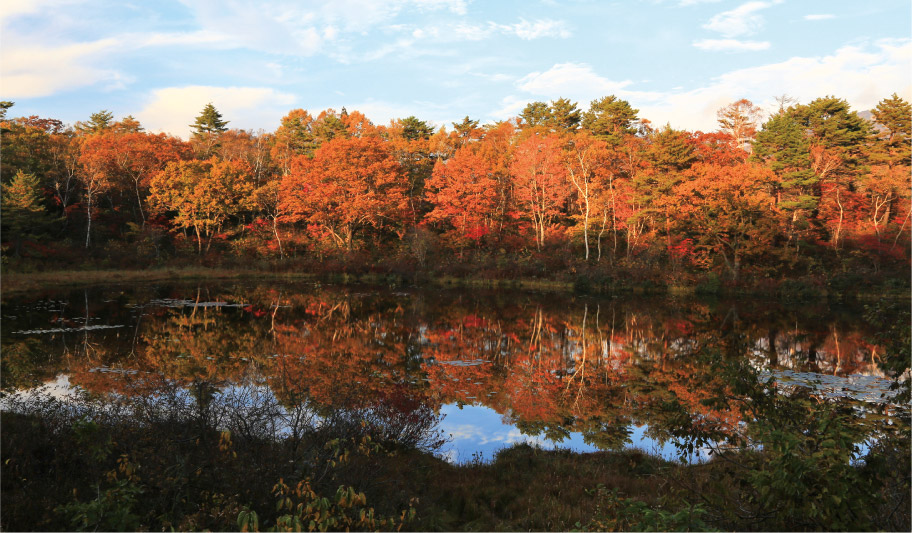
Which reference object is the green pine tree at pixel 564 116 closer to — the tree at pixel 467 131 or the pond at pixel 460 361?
the tree at pixel 467 131

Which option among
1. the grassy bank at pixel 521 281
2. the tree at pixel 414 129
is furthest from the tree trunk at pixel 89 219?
the tree at pixel 414 129

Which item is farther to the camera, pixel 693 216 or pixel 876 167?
pixel 693 216

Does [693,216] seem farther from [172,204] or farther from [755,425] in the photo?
[172,204]

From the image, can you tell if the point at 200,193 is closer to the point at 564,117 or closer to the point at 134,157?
the point at 134,157

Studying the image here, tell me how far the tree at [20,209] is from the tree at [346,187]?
1682 cm

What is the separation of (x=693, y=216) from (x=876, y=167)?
11.2 meters

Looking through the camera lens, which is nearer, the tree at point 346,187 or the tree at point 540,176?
the tree at point 540,176

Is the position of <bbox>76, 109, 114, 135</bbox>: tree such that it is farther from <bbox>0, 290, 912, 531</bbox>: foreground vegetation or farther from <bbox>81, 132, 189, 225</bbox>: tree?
<bbox>0, 290, 912, 531</bbox>: foreground vegetation

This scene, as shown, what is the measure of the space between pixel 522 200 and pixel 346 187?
48.9ft

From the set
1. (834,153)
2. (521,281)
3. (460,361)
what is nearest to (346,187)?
(521,281)

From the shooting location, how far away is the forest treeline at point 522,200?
34750 mm

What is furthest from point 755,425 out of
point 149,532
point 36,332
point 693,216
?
point 693,216

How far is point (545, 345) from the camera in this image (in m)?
18.5

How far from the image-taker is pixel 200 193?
44.0 meters
